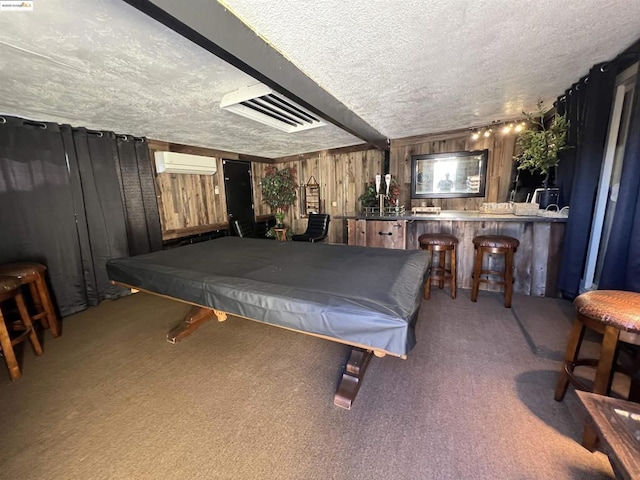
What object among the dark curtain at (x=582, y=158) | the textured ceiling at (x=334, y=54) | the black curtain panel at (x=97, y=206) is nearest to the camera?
the textured ceiling at (x=334, y=54)

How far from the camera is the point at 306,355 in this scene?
201 centimetres

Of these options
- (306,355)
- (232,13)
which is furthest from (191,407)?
(232,13)

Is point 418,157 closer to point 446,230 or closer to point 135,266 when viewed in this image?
point 446,230

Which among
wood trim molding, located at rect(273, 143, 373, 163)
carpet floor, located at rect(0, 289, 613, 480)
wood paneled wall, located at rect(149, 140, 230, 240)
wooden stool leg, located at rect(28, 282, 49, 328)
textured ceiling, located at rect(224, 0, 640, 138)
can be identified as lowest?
carpet floor, located at rect(0, 289, 613, 480)

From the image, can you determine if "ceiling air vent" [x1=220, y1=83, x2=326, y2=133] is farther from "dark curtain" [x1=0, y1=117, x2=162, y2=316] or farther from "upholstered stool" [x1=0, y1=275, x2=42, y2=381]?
"upholstered stool" [x1=0, y1=275, x2=42, y2=381]

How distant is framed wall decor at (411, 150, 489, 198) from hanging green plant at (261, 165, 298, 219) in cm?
261

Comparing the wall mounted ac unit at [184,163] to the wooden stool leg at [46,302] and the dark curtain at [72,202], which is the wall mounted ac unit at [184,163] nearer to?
the dark curtain at [72,202]

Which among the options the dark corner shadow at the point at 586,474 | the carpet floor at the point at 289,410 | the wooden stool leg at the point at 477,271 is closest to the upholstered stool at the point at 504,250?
the wooden stool leg at the point at 477,271

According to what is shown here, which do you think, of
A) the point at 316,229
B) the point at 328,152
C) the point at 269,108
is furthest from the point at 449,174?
the point at 269,108

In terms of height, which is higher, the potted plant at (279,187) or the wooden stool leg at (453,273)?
the potted plant at (279,187)

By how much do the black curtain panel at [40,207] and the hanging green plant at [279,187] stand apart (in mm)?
3252

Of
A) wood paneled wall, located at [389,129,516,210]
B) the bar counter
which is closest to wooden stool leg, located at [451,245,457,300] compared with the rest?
the bar counter

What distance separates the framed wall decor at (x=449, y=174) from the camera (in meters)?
3.83

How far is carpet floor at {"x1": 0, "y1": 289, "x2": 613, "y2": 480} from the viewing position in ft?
3.88
